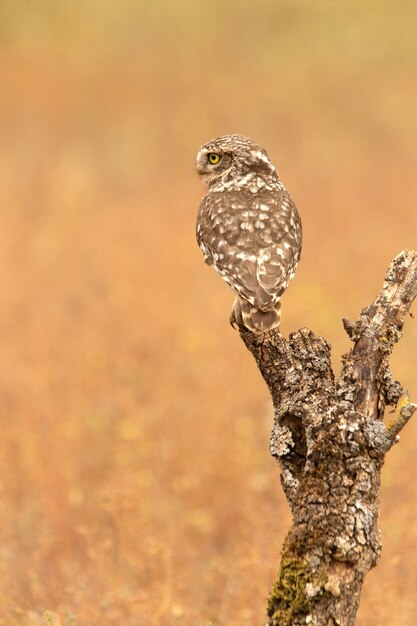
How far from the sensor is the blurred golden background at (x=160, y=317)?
270 inches

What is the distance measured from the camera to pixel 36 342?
10891 mm

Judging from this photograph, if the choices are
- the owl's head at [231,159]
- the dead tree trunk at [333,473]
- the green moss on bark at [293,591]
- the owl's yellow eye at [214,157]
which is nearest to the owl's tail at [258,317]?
the dead tree trunk at [333,473]

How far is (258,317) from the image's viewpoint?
183 inches

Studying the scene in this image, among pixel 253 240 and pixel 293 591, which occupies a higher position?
pixel 253 240

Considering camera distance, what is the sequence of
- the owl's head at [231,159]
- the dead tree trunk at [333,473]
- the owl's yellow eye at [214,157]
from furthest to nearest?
the owl's yellow eye at [214,157] → the owl's head at [231,159] → the dead tree trunk at [333,473]

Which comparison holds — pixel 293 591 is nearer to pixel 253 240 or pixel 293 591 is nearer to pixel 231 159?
pixel 253 240

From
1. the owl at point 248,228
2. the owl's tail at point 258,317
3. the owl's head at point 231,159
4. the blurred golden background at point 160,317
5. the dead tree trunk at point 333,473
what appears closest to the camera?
the dead tree trunk at point 333,473

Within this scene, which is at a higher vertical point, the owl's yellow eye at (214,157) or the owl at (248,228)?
the owl's yellow eye at (214,157)

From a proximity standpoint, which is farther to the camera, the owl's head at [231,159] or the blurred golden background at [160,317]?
the blurred golden background at [160,317]

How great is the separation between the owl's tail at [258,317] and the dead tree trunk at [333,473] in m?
0.55

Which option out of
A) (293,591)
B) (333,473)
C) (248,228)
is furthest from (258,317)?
(293,591)

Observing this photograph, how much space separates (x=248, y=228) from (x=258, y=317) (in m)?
0.86

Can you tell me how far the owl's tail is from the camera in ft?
15.0

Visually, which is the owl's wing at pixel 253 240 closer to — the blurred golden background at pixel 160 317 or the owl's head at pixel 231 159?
the owl's head at pixel 231 159
